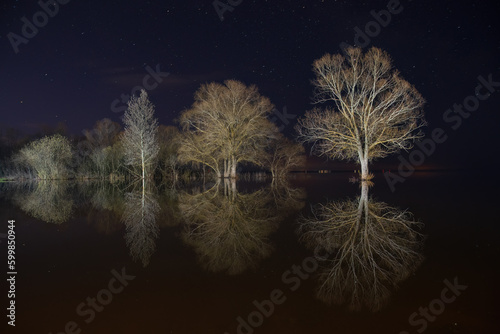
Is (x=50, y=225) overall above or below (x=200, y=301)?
above

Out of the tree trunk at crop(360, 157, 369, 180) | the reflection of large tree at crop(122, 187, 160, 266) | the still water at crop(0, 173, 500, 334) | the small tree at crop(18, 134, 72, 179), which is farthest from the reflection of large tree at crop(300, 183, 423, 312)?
the small tree at crop(18, 134, 72, 179)

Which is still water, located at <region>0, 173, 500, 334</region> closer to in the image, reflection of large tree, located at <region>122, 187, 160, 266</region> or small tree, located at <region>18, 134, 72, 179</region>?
reflection of large tree, located at <region>122, 187, 160, 266</region>

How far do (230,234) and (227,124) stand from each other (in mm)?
27125

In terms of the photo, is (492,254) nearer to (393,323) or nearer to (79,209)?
(393,323)

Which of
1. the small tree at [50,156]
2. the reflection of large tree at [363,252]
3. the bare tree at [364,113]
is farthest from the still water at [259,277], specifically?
the small tree at [50,156]

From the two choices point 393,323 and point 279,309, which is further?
point 279,309

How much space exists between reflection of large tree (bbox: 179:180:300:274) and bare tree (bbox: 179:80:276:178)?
21.9m

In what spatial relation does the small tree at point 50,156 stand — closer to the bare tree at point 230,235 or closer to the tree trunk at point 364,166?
the bare tree at point 230,235

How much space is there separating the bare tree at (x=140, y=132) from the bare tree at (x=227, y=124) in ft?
15.2

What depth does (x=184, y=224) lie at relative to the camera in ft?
28.3

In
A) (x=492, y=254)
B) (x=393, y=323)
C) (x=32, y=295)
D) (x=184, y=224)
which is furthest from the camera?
(x=184, y=224)

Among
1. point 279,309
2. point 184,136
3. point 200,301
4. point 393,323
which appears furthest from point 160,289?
point 184,136

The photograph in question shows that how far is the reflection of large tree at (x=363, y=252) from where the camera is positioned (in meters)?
3.87

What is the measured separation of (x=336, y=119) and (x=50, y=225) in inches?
903
